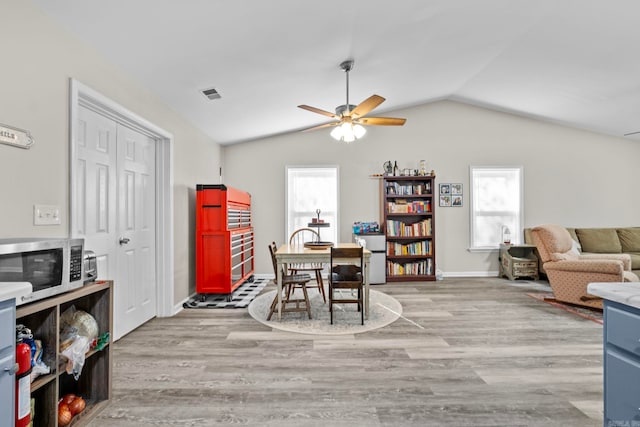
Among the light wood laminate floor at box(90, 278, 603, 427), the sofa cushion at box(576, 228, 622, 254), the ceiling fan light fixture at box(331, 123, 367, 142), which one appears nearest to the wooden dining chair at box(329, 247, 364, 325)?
the light wood laminate floor at box(90, 278, 603, 427)

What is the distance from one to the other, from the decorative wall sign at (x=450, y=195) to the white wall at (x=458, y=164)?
0.11 m

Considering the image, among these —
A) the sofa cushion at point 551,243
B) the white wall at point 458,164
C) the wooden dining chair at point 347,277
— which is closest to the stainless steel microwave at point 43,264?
the wooden dining chair at point 347,277

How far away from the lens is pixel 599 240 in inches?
204

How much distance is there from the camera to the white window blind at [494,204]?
226 inches

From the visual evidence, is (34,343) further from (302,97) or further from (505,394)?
(302,97)

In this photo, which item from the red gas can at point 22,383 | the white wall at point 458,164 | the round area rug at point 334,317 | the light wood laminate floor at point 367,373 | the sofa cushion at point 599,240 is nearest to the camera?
the red gas can at point 22,383

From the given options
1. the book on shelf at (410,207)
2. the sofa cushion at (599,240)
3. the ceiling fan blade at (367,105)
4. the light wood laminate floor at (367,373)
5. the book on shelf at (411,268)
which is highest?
the ceiling fan blade at (367,105)

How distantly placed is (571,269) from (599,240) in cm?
209

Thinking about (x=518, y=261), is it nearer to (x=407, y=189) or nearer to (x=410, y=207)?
(x=410, y=207)

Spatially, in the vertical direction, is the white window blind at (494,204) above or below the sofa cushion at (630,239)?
above

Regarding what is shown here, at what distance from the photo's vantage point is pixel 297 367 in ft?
7.80

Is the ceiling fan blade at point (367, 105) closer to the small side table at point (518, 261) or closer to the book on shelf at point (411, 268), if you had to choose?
the book on shelf at point (411, 268)

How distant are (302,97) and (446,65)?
6.37 ft

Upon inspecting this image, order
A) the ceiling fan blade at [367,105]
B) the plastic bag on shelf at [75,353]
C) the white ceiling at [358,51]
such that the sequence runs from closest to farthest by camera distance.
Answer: the plastic bag on shelf at [75,353] → the white ceiling at [358,51] → the ceiling fan blade at [367,105]
